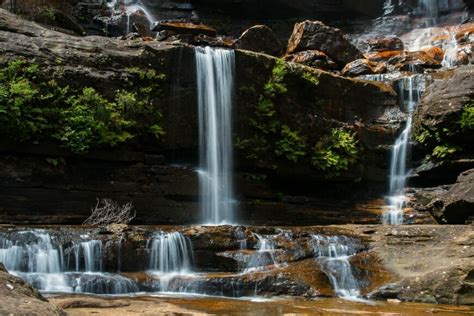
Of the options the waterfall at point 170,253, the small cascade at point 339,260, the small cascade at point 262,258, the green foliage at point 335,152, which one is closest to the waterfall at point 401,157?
the green foliage at point 335,152

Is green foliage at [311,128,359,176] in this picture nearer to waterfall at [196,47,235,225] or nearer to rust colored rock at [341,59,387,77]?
waterfall at [196,47,235,225]

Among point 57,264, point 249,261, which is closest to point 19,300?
Result: point 57,264

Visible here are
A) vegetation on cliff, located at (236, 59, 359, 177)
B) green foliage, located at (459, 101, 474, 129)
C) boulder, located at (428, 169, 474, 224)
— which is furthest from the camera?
vegetation on cliff, located at (236, 59, 359, 177)

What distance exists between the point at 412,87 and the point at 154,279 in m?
12.3

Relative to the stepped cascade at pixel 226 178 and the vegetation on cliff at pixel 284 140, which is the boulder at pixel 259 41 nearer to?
the stepped cascade at pixel 226 178

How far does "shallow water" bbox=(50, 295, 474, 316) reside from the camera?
670cm

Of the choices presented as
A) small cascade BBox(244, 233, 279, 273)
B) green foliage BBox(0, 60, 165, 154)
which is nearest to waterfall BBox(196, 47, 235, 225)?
green foliage BBox(0, 60, 165, 154)

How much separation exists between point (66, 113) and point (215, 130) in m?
4.00

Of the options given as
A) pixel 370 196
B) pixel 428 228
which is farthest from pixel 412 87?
pixel 428 228

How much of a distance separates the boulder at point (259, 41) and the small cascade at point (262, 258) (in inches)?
441

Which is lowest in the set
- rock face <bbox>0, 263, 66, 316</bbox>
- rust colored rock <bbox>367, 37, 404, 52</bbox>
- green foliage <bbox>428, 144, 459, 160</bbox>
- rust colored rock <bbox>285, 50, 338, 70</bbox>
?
rock face <bbox>0, 263, 66, 316</bbox>

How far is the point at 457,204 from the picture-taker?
12391mm

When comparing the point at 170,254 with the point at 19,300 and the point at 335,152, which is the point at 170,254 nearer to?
the point at 19,300

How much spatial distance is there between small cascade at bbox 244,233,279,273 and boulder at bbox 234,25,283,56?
11206 millimetres
